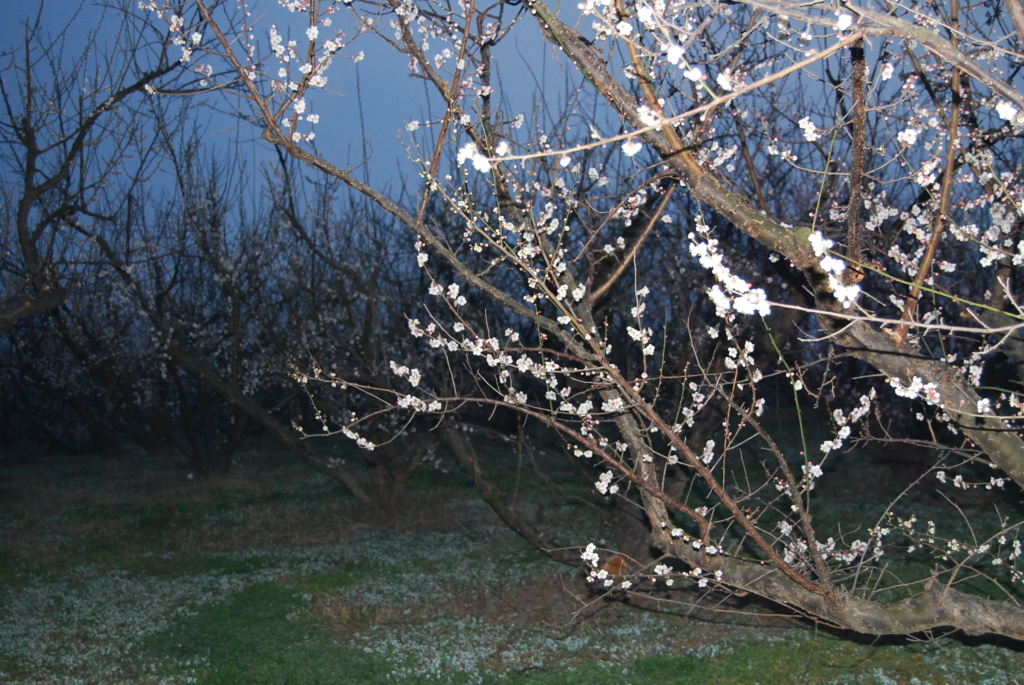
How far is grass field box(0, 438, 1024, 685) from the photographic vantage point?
5004mm

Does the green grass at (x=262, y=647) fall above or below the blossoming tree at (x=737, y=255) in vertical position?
below

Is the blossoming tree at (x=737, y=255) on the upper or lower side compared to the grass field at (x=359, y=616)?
upper

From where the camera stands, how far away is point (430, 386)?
11.3 meters

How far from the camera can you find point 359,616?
619 centimetres

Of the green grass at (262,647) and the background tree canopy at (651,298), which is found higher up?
the background tree canopy at (651,298)

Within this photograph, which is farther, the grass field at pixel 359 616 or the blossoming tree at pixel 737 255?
the grass field at pixel 359 616

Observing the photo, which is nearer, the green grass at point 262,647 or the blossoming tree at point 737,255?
the blossoming tree at point 737,255

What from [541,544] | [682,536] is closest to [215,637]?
[541,544]

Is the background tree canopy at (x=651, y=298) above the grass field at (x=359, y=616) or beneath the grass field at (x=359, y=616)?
above

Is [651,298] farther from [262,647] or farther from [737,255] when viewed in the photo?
[262,647]

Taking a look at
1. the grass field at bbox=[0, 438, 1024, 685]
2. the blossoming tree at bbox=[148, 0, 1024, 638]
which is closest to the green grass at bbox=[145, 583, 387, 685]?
the grass field at bbox=[0, 438, 1024, 685]

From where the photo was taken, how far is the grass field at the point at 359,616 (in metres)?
5.00

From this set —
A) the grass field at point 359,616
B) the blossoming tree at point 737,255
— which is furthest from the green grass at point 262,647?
the blossoming tree at point 737,255

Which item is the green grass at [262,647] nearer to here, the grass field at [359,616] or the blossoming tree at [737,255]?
the grass field at [359,616]
